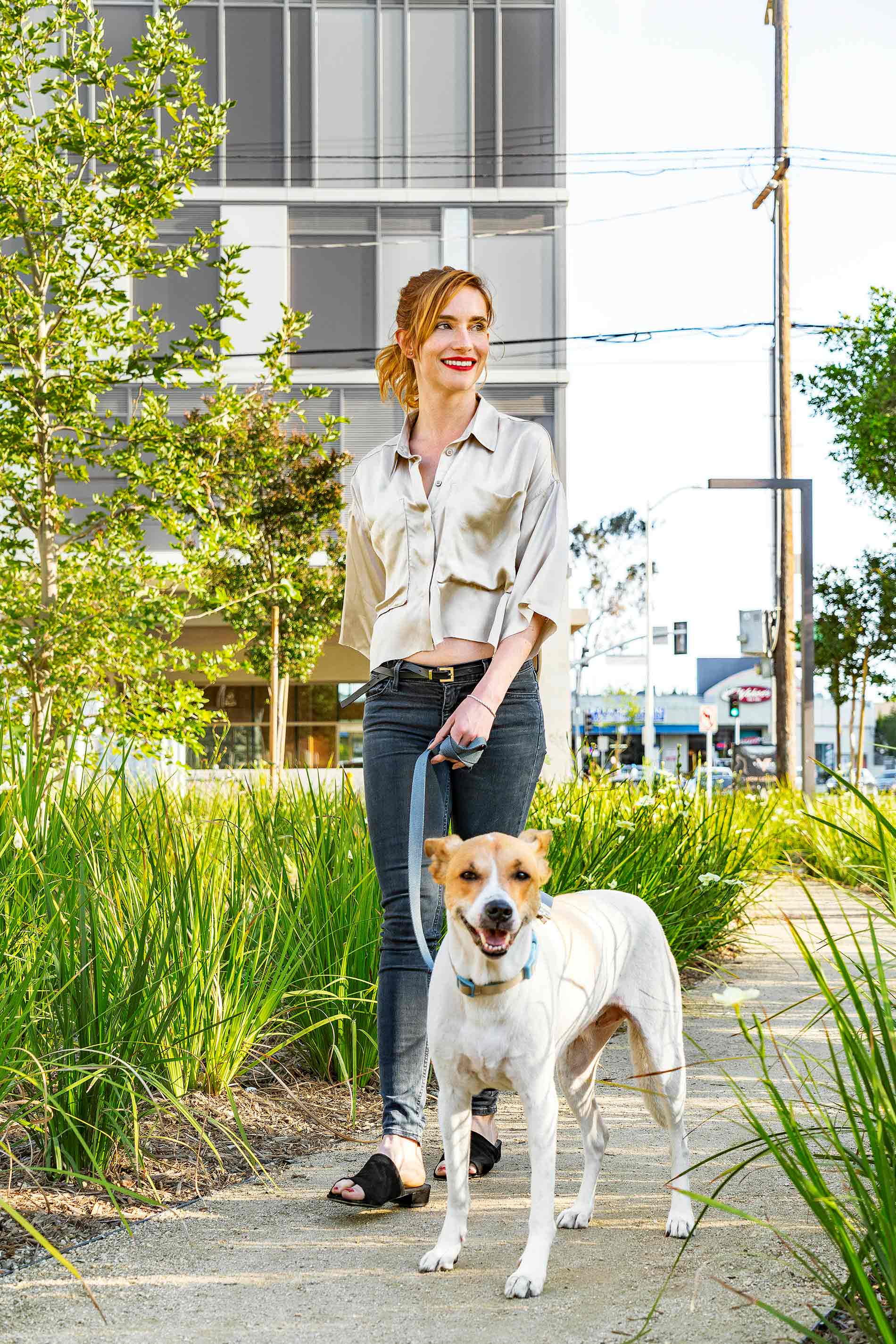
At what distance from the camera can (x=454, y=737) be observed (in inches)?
122

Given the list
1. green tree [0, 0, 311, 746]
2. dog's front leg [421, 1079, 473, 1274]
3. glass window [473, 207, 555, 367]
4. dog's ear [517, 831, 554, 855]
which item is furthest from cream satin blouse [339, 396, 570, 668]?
glass window [473, 207, 555, 367]

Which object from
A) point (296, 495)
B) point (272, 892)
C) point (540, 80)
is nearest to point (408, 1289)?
point (272, 892)

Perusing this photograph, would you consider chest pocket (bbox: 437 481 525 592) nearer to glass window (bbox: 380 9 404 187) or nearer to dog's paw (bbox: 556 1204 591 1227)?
dog's paw (bbox: 556 1204 591 1227)

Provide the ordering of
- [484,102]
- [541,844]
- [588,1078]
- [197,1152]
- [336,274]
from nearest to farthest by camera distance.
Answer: [541,844]
[588,1078]
[197,1152]
[484,102]
[336,274]

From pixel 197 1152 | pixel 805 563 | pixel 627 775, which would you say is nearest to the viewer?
pixel 197 1152

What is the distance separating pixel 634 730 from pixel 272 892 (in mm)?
61658

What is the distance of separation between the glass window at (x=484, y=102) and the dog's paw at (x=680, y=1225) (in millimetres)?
22600

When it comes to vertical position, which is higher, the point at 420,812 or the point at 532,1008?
the point at 420,812

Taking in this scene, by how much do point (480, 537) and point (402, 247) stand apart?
21446 millimetres

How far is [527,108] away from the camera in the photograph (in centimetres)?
2306

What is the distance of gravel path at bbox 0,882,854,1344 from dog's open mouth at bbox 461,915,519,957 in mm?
520

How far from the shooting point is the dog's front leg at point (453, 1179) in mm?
2682

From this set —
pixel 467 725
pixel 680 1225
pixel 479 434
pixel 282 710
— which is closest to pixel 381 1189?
pixel 680 1225

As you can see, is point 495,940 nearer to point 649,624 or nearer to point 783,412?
point 783,412
